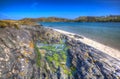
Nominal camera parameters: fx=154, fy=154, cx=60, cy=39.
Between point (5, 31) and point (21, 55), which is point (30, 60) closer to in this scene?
point (21, 55)

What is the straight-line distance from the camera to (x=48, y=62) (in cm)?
522

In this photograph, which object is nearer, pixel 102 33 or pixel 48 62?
pixel 48 62

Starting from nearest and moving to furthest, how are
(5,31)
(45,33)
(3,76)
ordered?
(3,76) < (5,31) < (45,33)

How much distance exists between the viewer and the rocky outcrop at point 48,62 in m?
4.26

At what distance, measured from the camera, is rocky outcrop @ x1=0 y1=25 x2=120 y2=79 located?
4258 millimetres

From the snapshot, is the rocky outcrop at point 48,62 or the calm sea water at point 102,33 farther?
the calm sea water at point 102,33

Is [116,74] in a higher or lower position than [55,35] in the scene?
lower

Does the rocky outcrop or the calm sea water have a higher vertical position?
the rocky outcrop

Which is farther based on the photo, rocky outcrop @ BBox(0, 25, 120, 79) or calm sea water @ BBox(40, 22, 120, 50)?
calm sea water @ BBox(40, 22, 120, 50)

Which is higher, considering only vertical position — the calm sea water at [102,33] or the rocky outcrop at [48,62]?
the rocky outcrop at [48,62]

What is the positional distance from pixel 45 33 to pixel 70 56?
2.29 m

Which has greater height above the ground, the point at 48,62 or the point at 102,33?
the point at 48,62

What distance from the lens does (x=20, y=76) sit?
4086mm

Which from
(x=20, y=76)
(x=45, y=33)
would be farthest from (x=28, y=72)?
(x=45, y=33)
